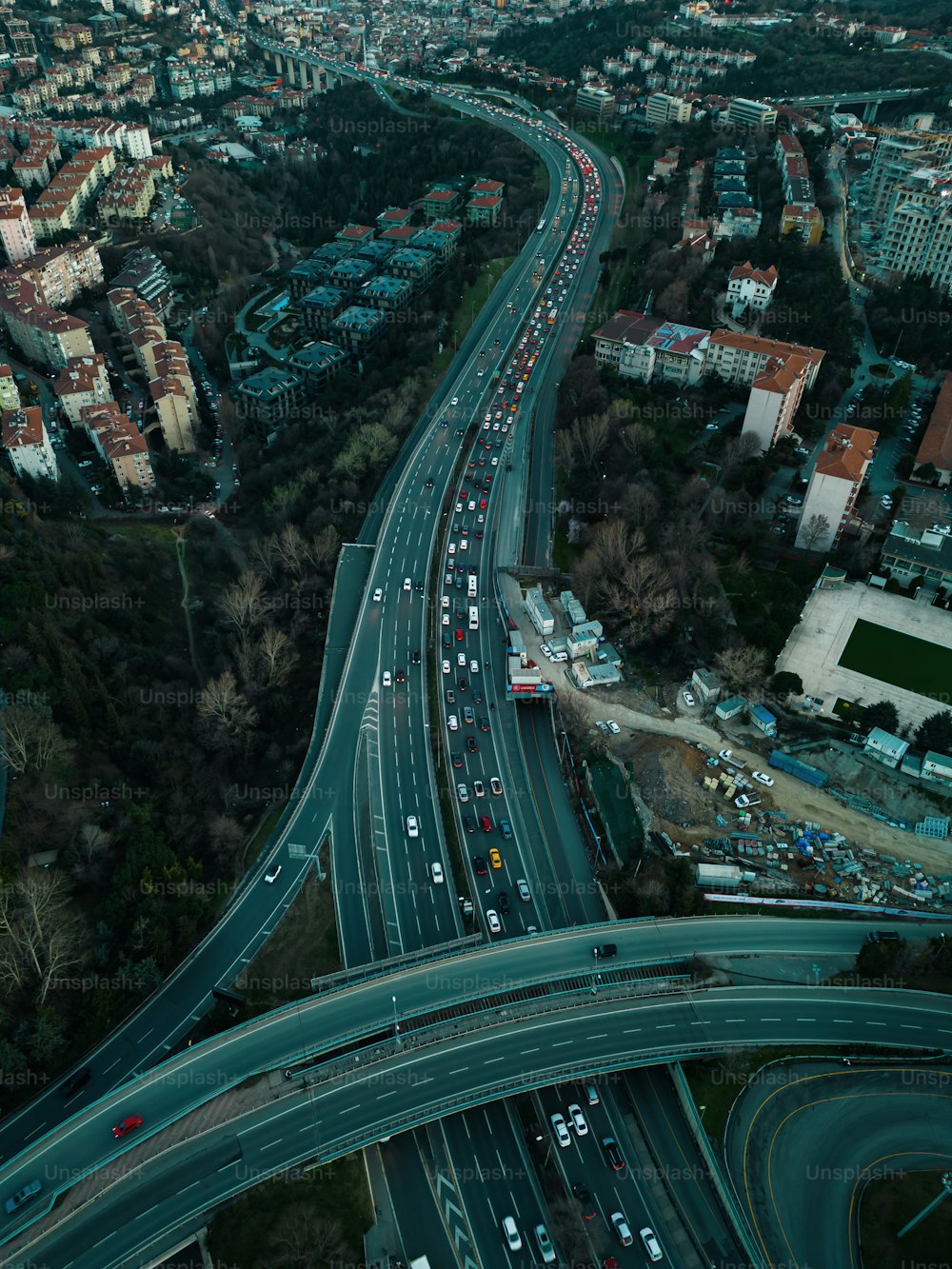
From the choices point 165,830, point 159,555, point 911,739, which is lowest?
point 159,555

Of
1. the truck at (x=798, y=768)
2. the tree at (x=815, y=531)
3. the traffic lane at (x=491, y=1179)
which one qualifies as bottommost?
the traffic lane at (x=491, y=1179)

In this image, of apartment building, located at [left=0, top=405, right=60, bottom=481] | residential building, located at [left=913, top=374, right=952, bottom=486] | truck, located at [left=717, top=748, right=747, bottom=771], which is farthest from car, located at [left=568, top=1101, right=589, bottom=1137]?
apartment building, located at [left=0, top=405, right=60, bottom=481]

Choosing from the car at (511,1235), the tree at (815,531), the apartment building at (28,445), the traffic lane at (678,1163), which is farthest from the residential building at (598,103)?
the car at (511,1235)

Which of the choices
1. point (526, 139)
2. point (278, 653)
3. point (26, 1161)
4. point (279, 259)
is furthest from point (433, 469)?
point (526, 139)

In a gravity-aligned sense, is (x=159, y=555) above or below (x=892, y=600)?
below

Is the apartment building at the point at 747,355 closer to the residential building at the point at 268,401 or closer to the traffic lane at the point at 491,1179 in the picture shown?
the residential building at the point at 268,401

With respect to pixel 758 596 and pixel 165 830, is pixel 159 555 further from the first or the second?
pixel 758 596
